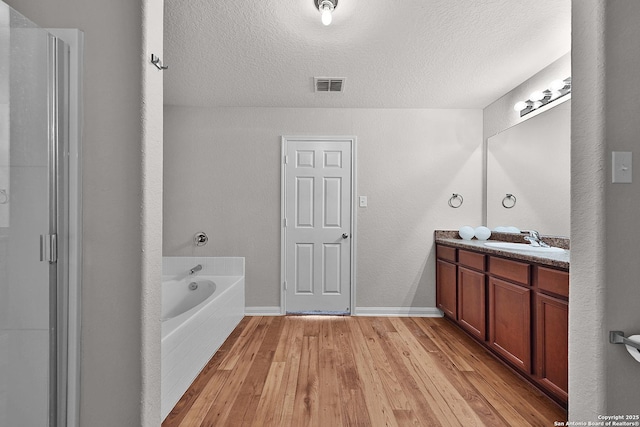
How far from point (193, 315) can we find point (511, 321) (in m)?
2.09

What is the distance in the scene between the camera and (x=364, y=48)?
7.60 ft

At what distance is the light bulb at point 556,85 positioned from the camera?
233cm

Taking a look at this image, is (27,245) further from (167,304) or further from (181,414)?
(167,304)

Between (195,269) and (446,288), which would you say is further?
(195,269)

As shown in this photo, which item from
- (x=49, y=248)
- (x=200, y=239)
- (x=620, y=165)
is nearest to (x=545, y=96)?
(x=620, y=165)

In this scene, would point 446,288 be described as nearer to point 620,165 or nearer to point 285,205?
point 285,205

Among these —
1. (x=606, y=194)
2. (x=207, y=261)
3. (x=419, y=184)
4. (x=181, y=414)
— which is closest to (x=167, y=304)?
(x=207, y=261)

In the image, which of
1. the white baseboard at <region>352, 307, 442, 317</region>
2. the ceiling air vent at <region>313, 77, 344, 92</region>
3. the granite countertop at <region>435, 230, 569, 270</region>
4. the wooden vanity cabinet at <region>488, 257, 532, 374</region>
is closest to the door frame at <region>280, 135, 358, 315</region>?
the white baseboard at <region>352, 307, 442, 317</region>

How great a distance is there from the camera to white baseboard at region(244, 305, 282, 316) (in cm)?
342

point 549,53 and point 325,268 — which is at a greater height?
point 549,53

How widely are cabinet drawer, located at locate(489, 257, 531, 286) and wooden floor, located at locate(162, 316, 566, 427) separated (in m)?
0.66

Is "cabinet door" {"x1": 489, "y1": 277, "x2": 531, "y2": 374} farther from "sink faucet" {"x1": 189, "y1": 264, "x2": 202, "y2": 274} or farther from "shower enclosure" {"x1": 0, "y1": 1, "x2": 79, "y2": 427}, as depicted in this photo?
"sink faucet" {"x1": 189, "y1": 264, "x2": 202, "y2": 274}

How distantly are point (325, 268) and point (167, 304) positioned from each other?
1.65 metres

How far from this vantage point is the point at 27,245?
93 cm
